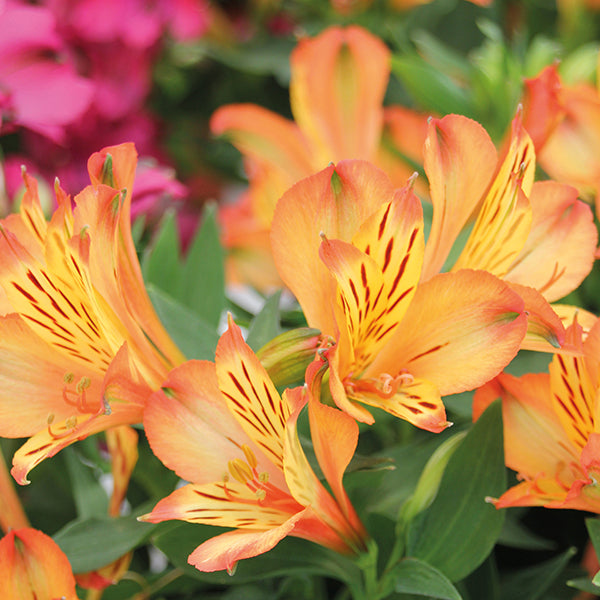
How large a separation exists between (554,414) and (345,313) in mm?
130

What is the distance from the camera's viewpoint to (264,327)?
434 millimetres

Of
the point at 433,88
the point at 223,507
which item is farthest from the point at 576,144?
the point at 223,507

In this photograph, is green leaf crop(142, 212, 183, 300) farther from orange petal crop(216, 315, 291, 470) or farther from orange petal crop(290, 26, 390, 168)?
orange petal crop(216, 315, 291, 470)

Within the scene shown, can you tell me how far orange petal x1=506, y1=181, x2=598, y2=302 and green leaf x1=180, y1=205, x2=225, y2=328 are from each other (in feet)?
0.78

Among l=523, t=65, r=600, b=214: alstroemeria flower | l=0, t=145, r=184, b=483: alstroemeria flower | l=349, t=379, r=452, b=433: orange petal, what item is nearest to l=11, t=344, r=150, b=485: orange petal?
l=0, t=145, r=184, b=483: alstroemeria flower

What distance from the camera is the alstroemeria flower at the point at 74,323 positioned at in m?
0.33

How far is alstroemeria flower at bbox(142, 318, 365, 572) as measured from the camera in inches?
12.3

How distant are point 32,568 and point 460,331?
0.76ft

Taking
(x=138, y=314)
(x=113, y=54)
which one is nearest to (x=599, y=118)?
(x=138, y=314)

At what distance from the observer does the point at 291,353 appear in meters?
0.34

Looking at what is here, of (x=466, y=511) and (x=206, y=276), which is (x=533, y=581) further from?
(x=206, y=276)

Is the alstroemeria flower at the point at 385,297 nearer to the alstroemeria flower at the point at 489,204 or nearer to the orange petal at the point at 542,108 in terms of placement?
the alstroemeria flower at the point at 489,204

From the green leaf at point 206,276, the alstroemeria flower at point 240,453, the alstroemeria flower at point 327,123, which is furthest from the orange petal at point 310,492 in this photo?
the alstroemeria flower at point 327,123

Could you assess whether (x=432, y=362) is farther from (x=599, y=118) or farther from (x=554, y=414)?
(x=599, y=118)
